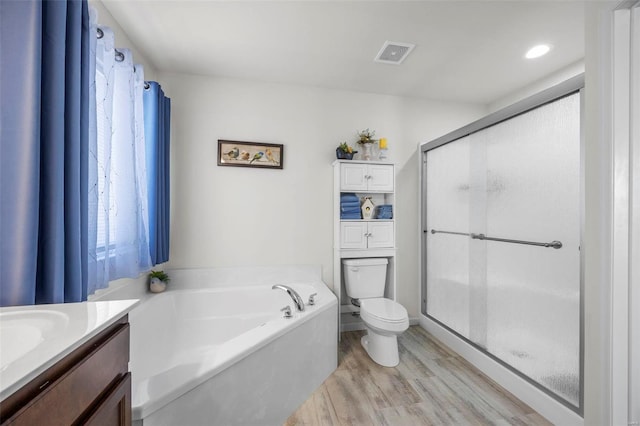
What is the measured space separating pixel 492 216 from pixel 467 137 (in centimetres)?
69

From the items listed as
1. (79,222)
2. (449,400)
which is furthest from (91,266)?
(449,400)

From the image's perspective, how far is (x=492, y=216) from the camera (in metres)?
1.97

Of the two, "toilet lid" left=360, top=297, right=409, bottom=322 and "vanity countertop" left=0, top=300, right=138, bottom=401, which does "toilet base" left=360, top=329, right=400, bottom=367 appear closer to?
"toilet lid" left=360, top=297, right=409, bottom=322

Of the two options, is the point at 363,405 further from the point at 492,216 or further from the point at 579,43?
the point at 579,43

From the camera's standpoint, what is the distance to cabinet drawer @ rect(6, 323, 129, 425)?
0.48 metres

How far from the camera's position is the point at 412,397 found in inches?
66.6

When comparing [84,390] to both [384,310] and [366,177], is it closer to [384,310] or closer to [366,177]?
[384,310]

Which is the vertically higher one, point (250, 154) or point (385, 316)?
point (250, 154)

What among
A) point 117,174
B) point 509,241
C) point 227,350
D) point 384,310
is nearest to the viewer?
point 227,350

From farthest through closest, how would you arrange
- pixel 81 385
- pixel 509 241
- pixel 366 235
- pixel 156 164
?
pixel 366 235
pixel 156 164
pixel 509 241
pixel 81 385

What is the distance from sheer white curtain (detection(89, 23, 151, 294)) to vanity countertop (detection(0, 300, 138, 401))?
61cm

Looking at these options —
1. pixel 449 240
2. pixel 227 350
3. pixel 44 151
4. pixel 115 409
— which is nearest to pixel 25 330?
pixel 115 409

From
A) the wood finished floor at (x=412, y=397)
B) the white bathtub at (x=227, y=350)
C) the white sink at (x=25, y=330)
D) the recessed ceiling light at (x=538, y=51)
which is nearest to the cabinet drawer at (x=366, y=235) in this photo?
the white bathtub at (x=227, y=350)

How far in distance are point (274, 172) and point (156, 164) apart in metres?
0.94
